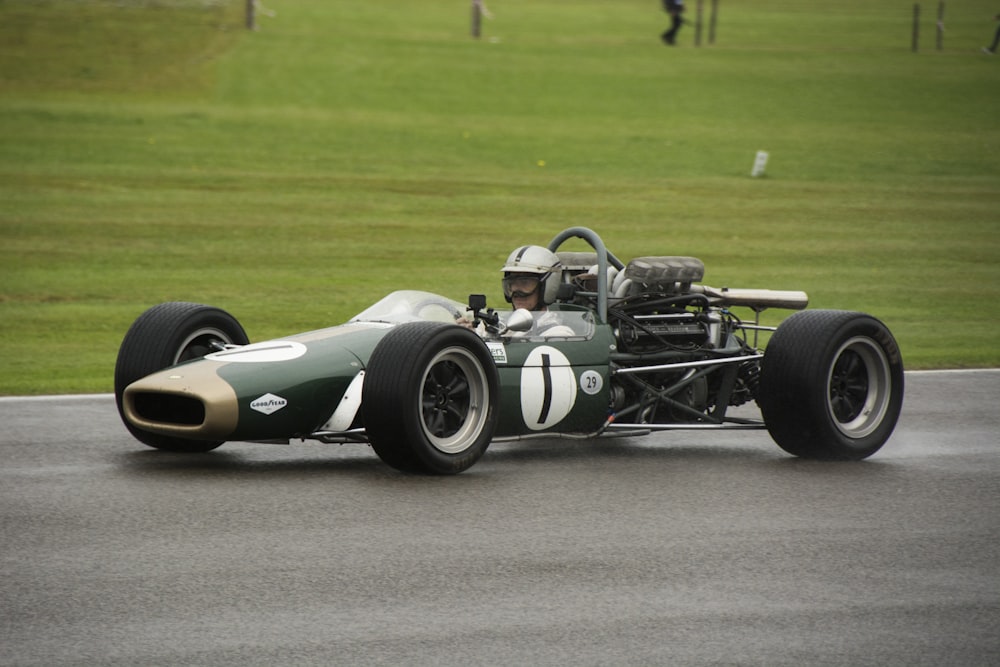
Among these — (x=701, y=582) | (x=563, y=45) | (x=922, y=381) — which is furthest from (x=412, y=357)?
(x=563, y=45)

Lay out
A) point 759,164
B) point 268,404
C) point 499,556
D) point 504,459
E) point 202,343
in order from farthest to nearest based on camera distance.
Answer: point 759,164 < point 202,343 < point 504,459 < point 268,404 < point 499,556

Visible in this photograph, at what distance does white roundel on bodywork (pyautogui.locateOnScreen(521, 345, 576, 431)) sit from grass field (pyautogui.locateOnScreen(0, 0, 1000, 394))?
4.33m

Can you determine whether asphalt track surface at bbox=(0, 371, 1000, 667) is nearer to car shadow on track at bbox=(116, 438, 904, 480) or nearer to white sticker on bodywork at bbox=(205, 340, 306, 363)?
car shadow on track at bbox=(116, 438, 904, 480)

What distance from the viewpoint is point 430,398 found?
312 inches

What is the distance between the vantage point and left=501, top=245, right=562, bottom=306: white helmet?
30.0 feet

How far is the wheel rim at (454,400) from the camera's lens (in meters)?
7.92

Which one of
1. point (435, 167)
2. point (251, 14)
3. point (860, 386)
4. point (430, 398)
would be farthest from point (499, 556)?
point (251, 14)

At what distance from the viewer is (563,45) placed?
41.2m

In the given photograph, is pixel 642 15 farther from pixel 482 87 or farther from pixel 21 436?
pixel 21 436

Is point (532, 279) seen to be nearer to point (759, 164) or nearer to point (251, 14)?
point (759, 164)

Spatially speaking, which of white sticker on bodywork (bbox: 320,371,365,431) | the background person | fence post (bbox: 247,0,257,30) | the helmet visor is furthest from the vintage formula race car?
the background person

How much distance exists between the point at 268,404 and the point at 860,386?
140 inches

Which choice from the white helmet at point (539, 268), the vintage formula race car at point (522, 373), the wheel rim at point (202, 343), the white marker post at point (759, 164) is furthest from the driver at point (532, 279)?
the white marker post at point (759, 164)

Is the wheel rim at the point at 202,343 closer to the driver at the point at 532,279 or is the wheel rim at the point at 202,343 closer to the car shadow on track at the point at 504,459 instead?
the car shadow on track at the point at 504,459
